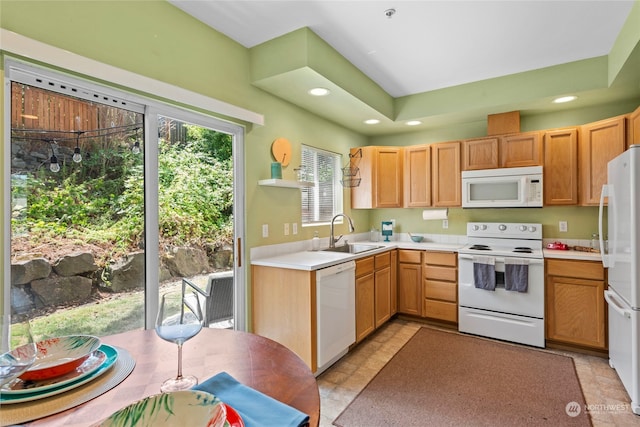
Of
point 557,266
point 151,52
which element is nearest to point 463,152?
point 557,266

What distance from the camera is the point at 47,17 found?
1.57m

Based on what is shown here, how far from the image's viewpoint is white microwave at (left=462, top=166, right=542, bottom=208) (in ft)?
10.8

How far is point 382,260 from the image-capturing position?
347 cm

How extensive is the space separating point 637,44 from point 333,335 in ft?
9.67

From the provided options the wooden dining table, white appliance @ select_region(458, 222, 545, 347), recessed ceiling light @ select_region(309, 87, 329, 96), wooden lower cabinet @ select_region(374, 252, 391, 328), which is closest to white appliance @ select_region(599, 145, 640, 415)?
white appliance @ select_region(458, 222, 545, 347)

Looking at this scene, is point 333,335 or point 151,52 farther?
point 333,335

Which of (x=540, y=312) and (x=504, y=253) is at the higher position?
(x=504, y=253)

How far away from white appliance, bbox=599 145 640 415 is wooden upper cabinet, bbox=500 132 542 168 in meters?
0.89

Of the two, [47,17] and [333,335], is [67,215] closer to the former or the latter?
[47,17]

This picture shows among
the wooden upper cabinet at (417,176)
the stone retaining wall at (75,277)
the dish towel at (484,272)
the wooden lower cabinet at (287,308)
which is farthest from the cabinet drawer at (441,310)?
the stone retaining wall at (75,277)

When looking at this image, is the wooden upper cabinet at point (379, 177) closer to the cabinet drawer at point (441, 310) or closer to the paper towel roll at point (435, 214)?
the paper towel roll at point (435, 214)

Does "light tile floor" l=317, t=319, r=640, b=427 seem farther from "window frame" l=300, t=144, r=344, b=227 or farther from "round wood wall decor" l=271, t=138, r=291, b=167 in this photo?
"round wood wall decor" l=271, t=138, r=291, b=167

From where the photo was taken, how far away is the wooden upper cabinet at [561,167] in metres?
3.22

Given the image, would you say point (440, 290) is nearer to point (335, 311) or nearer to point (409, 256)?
Result: point (409, 256)
